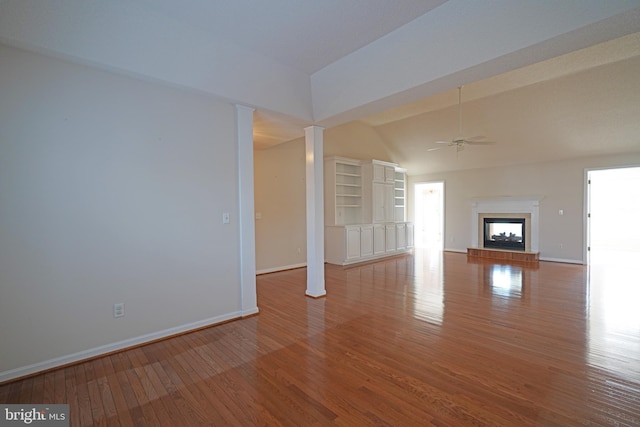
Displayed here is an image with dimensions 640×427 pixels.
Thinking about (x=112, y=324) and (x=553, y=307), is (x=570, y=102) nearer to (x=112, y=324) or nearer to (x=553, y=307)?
(x=553, y=307)

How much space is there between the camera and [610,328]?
3.02 m

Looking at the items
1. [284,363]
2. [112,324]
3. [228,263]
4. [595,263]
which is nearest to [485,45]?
[284,363]

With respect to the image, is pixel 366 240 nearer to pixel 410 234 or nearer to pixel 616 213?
pixel 410 234

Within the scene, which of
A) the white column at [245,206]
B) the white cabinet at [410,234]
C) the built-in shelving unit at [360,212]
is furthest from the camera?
the white cabinet at [410,234]

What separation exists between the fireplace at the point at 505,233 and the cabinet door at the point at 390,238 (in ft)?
8.62

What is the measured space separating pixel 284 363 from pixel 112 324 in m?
1.68

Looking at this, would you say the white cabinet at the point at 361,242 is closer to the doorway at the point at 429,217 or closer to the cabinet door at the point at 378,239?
the cabinet door at the point at 378,239

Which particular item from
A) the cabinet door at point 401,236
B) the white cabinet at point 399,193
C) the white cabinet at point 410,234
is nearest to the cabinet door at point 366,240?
the cabinet door at point 401,236

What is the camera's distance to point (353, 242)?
A: 6.78 m

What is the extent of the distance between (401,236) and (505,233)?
2826mm

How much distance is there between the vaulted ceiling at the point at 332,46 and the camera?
2.08 m

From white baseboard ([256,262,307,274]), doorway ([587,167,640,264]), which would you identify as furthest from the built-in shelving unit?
doorway ([587,167,640,264])

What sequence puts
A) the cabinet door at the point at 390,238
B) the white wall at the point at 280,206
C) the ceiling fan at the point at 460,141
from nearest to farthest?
1. the ceiling fan at the point at 460,141
2. the white wall at the point at 280,206
3. the cabinet door at the point at 390,238

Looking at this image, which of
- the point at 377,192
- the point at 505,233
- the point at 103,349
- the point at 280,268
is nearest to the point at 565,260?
the point at 505,233
